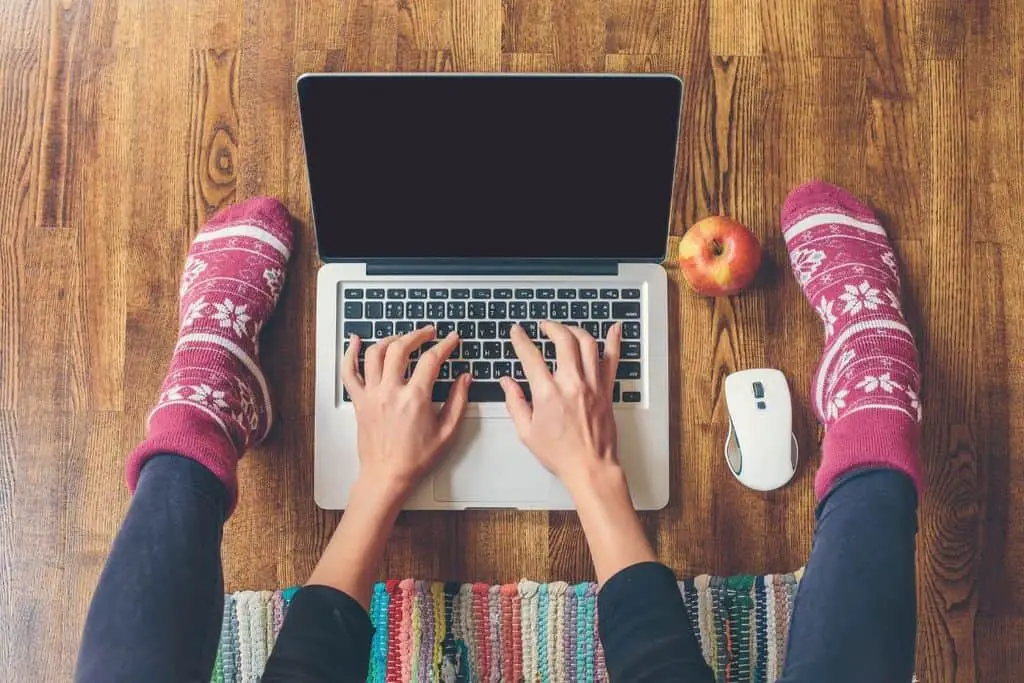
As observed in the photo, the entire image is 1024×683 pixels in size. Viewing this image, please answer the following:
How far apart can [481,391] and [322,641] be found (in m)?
0.29

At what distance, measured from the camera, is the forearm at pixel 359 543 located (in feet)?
2.61

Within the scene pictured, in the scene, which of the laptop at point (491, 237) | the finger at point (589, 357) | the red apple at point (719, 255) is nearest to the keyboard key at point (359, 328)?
the laptop at point (491, 237)

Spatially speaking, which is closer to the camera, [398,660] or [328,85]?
[328,85]

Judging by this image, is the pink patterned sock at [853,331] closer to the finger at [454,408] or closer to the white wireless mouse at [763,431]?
the white wireless mouse at [763,431]

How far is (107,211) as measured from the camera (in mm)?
910

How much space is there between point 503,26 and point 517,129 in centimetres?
22

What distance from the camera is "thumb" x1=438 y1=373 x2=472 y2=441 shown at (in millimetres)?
835

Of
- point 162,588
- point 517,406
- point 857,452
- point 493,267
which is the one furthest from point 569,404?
point 162,588

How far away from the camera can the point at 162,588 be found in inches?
28.2

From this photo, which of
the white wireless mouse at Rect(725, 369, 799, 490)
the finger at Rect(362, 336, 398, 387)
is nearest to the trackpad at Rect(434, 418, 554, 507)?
the finger at Rect(362, 336, 398, 387)

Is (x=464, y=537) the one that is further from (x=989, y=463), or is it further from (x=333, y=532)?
(x=989, y=463)

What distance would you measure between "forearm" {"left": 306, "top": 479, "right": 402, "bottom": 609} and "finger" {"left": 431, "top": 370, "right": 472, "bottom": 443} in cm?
8

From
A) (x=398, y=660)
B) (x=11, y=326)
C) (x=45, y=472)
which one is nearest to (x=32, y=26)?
(x=11, y=326)

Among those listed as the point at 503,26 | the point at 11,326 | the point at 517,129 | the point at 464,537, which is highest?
the point at 503,26
